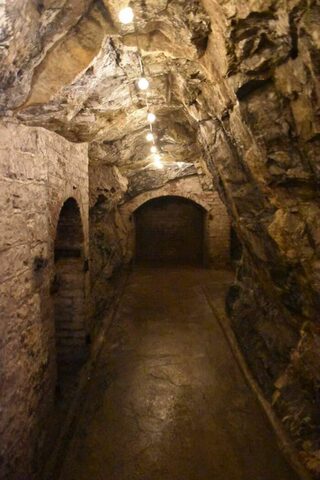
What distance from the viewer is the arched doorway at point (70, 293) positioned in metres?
4.80

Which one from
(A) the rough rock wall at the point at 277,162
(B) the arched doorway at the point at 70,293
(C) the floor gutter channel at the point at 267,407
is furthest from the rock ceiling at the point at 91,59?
(C) the floor gutter channel at the point at 267,407

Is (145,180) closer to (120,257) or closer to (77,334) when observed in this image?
(120,257)

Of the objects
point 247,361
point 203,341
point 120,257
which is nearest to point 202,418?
point 247,361

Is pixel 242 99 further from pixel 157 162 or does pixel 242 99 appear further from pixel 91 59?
pixel 157 162

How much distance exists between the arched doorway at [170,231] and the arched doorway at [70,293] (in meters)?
7.74

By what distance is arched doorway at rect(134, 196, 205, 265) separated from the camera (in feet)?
41.1

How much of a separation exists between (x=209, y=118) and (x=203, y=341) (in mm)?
3923

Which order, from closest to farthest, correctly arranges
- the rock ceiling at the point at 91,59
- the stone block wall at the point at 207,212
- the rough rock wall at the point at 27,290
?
the rock ceiling at the point at 91,59
the rough rock wall at the point at 27,290
the stone block wall at the point at 207,212

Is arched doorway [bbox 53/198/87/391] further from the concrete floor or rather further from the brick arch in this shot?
the brick arch

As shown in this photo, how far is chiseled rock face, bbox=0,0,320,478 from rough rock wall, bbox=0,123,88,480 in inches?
13.1

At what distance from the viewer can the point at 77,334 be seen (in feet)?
16.0

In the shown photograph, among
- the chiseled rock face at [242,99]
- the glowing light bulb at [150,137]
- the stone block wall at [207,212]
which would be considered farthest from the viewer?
the stone block wall at [207,212]

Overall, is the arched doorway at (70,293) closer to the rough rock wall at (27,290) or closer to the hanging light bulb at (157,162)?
the rough rock wall at (27,290)

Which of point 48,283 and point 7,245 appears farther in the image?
point 48,283
